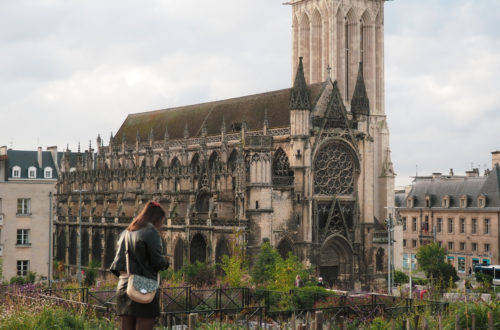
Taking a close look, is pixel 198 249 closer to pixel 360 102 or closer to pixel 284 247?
pixel 284 247

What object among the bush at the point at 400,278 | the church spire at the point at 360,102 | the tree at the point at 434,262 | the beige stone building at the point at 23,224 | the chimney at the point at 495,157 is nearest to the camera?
the beige stone building at the point at 23,224

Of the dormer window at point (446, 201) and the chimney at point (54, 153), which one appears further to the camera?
the chimney at point (54, 153)

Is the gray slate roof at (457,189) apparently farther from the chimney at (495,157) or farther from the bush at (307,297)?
the bush at (307,297)

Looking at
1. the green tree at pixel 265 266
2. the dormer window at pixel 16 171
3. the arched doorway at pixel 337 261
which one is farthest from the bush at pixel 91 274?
the dormer window at pixel 16 171

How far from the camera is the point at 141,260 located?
9211 mm

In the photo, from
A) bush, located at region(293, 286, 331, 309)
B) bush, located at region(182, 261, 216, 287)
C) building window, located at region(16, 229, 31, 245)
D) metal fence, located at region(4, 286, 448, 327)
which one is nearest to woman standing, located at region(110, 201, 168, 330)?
metal fence, located at region(4, 286, 448, 327)

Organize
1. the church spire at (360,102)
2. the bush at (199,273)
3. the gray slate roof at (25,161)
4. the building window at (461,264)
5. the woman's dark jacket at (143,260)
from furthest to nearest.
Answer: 1. the gray slate roof at (25,161)
2. the building window at (461,264)
3. the church spire at (360,102)
4. the bush at (199,273)
5. the woman's dark jacket at (143,260)

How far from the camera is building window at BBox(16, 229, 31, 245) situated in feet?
133

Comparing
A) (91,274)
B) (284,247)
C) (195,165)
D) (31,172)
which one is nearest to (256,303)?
(284,247)

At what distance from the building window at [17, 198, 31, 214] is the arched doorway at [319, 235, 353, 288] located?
2146 cm

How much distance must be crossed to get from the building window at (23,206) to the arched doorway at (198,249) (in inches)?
514

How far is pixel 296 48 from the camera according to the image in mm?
64750

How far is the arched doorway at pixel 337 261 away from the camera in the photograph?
52781 millimetres

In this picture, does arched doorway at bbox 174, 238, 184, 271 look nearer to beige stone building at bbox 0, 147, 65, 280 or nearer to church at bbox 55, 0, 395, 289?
church at bbox 55, 0, 395, 289
